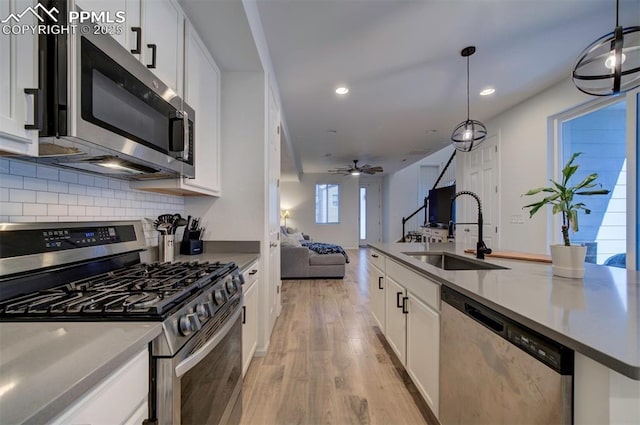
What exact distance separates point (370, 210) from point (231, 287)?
30.9 ft

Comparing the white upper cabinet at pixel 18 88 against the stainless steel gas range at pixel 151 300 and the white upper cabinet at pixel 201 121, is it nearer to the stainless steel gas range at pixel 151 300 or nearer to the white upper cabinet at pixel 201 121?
the stainless steel gas range at pixel 151 300

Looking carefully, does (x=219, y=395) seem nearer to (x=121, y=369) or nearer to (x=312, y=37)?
(x=121, y=369)

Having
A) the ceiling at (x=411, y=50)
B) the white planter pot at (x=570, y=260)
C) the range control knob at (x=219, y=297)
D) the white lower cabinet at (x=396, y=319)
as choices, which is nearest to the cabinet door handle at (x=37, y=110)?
the range control knob at (x=219, y=297)

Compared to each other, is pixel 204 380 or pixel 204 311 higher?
pixel 204 311

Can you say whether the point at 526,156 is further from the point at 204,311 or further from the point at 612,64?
the point at 204,311

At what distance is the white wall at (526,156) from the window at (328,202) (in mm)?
5717

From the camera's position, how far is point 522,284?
1.22 m

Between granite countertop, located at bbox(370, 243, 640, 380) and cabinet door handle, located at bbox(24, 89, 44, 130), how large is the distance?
1.55m

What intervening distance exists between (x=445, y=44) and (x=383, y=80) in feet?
2.48

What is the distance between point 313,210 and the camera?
31.4 ft

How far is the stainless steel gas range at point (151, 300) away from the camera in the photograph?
78cm

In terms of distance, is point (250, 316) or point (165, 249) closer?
point (165, 249)

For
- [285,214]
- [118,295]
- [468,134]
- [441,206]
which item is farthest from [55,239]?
[285,214]

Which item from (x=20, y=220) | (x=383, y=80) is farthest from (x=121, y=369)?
(x=383, y=80)
